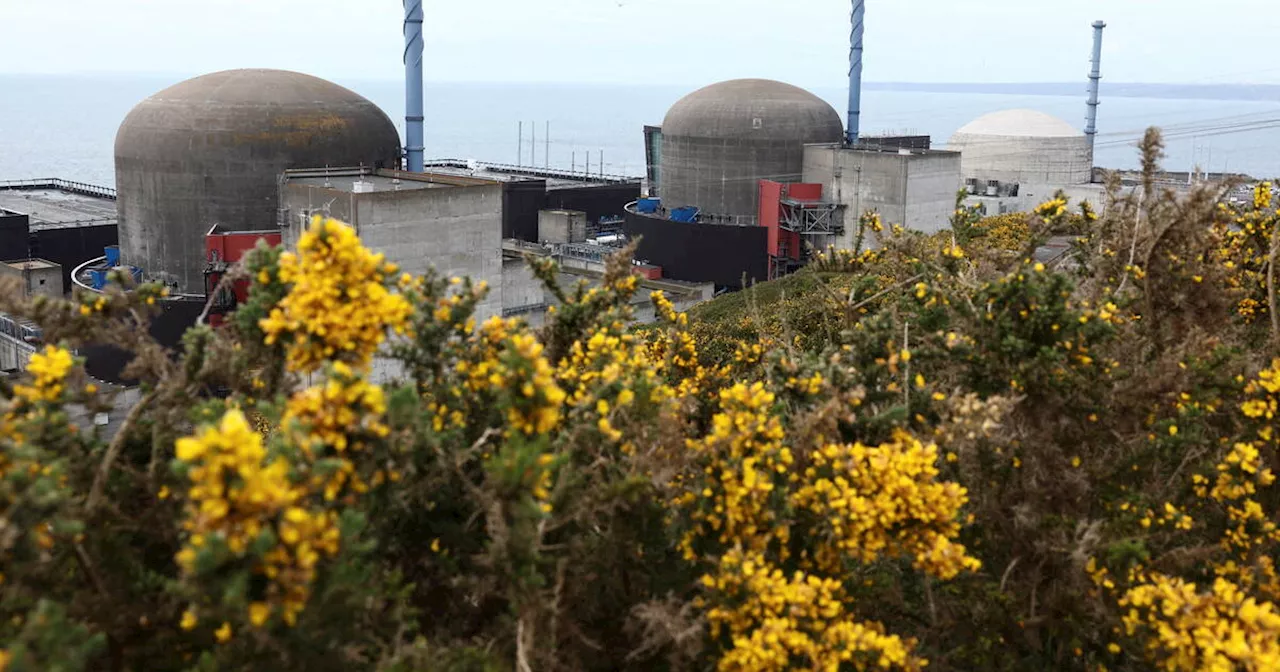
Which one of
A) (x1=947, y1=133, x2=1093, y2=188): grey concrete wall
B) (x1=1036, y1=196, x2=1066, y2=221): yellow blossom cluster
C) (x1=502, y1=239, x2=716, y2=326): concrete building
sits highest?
(x1=947, y1=133, x2=1093, y2=188): grey concrete wall

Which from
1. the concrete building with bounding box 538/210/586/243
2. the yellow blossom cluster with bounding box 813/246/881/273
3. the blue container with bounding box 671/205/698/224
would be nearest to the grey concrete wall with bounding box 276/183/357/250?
the yellow blossom cluster with bounding box 813/246/881/273

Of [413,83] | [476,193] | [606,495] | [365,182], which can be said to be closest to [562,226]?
[413,83]

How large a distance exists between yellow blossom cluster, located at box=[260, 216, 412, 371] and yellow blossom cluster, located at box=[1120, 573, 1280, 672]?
5.26 m

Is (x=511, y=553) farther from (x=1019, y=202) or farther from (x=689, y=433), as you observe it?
(x=1019, y=202)

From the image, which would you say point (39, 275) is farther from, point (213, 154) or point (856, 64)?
point (856, 64)

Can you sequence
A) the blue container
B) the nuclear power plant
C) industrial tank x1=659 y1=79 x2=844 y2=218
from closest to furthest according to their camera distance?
the nuclear power plant < industrial tank x1=659 y1=79 x2=844 y2=218 < the blue container

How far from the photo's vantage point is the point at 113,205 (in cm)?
5925

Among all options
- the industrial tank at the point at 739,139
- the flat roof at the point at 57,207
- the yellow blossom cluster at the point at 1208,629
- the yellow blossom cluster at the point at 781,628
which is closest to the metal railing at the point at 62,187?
the flat roof at the point at 57,207

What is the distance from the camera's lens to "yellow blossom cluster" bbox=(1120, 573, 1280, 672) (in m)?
7.02

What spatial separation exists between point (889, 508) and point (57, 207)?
5944cm

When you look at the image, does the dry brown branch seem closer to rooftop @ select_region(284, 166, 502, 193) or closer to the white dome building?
rooftop @ select_region(284, 166, 502, 193)

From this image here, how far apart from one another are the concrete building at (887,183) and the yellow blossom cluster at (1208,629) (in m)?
42.3

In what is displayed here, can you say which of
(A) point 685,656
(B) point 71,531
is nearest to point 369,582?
(B) point 71,531

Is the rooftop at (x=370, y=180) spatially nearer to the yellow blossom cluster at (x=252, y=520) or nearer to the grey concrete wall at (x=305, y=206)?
the grey concrete wall at (x=305, y=206)
